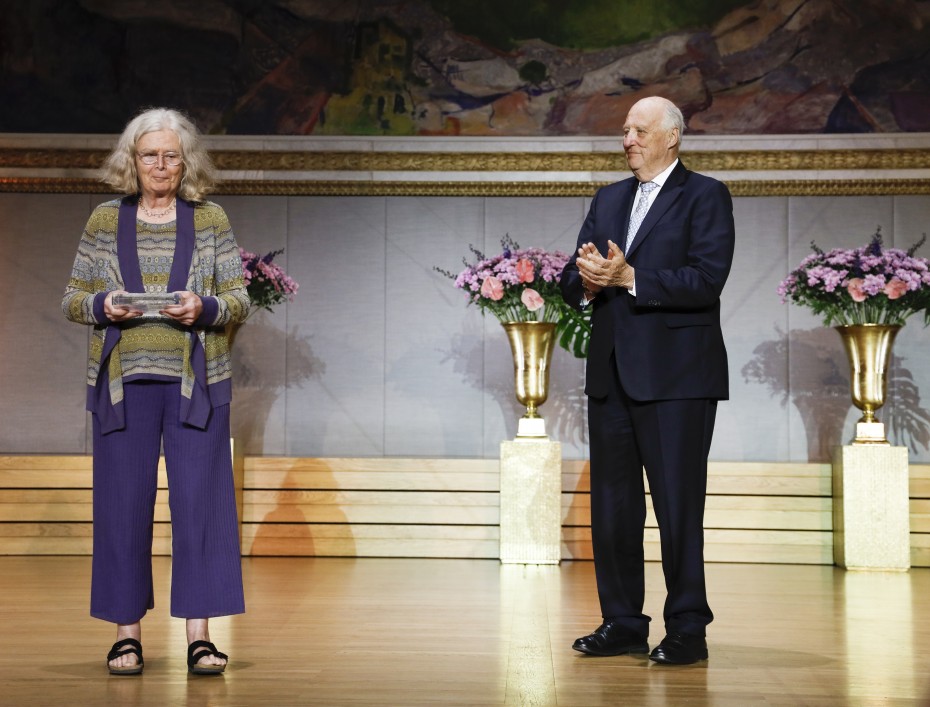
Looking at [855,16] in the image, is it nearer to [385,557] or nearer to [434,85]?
[434,85]

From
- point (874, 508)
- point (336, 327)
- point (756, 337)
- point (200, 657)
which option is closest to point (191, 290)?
point (200, 657)

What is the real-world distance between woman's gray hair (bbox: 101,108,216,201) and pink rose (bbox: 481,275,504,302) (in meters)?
2.82

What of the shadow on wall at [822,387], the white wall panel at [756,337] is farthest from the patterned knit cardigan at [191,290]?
the shadow on wall at [822,387]

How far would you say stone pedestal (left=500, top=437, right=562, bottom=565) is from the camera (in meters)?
5.67

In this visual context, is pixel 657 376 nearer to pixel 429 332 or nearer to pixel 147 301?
pixel 147 301

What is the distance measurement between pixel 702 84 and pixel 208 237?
5.14 metres

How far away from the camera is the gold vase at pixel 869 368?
19.0ft

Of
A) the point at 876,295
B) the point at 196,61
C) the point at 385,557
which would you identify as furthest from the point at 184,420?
the point at 196,61

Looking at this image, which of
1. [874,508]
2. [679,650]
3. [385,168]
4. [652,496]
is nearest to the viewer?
[679,650]

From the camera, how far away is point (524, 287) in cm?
579

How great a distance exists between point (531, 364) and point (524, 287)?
0.42 metres

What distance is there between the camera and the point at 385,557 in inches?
235

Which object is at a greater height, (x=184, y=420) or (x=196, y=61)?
(x=196, y=61)

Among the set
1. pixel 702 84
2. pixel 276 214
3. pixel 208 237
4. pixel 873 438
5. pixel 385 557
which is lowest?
pixel 385 557
